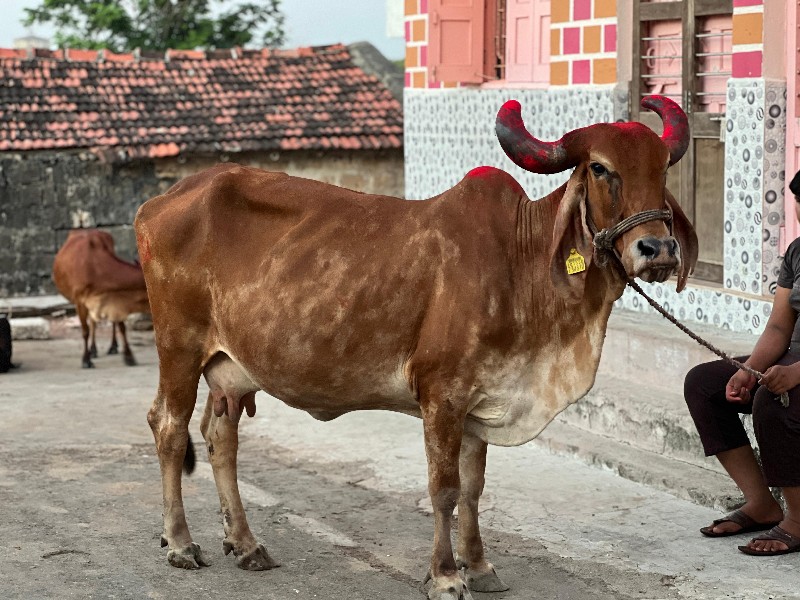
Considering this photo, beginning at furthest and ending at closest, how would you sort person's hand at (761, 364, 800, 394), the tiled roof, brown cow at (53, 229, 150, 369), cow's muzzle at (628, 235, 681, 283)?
the tiled roof < brown cow at (53, 229, 150, 369) < person's hand at (761, 364, 800, 394) < cow's muzzle at (628, 235, 681, 283)

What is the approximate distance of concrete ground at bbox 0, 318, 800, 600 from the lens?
5512 mm

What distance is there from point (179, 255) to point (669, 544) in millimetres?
2487

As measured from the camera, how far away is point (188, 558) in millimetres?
5770

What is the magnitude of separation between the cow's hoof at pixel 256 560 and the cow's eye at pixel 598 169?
217 centimetres

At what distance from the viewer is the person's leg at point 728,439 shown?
602cm

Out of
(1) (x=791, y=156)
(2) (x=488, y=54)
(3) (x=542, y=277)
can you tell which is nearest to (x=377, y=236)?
(3) (x=542, y=277)

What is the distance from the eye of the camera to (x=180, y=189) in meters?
5.98

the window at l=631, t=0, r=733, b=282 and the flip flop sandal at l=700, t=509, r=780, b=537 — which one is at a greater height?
the window at l=631, t=0, r=733, b=282

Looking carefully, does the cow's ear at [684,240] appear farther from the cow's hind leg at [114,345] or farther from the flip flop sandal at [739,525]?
the cow's hind leg at [114,345]

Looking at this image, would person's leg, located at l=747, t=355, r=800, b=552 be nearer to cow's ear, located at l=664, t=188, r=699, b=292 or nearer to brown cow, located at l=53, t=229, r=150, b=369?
cow's ear, located at l=664, t=188, r=699, b=292

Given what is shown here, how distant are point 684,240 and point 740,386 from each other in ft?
3.36

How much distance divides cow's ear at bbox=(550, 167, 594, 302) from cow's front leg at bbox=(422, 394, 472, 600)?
2.08 ft

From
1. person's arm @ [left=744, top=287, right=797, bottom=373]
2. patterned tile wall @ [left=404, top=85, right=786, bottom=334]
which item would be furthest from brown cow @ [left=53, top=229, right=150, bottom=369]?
person's arm @ [left=744, top=287, right=797, bottom=373]

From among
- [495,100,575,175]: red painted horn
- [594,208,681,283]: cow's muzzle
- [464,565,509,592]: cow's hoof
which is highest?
[495,100,575,175]: red painted horn
